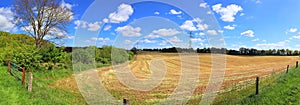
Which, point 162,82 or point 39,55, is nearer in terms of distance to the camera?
point 162,82

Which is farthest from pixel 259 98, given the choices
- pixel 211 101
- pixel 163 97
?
pixel 163 97

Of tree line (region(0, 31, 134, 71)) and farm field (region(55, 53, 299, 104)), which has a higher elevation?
tree line (region(0, 31, 134, 71))

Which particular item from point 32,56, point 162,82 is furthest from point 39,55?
point 162,82

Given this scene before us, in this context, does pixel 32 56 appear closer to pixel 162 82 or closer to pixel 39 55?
pixel 39 55

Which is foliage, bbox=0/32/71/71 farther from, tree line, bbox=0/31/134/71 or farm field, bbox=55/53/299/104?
farm field, bbox=55/53/299/104

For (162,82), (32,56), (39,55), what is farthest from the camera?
(39,55)

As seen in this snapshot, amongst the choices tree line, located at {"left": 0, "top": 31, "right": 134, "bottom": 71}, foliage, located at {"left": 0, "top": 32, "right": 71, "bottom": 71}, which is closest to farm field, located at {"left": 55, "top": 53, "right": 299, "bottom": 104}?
tree line, located at {"left": 0, "top": 31, "right": 134, "bottom": 71}

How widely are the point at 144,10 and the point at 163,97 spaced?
613 centimetres

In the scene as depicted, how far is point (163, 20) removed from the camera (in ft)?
51.9

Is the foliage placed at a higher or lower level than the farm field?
higher

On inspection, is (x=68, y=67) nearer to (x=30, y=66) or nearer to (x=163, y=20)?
(x=30, y=66)

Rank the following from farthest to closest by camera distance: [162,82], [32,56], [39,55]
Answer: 1. [39,55]
2. [32,56]
3. [162,82]

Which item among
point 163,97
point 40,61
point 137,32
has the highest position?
point 137,32

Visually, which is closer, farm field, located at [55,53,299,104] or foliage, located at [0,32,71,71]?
farm field, located at [55,53,299,104]
